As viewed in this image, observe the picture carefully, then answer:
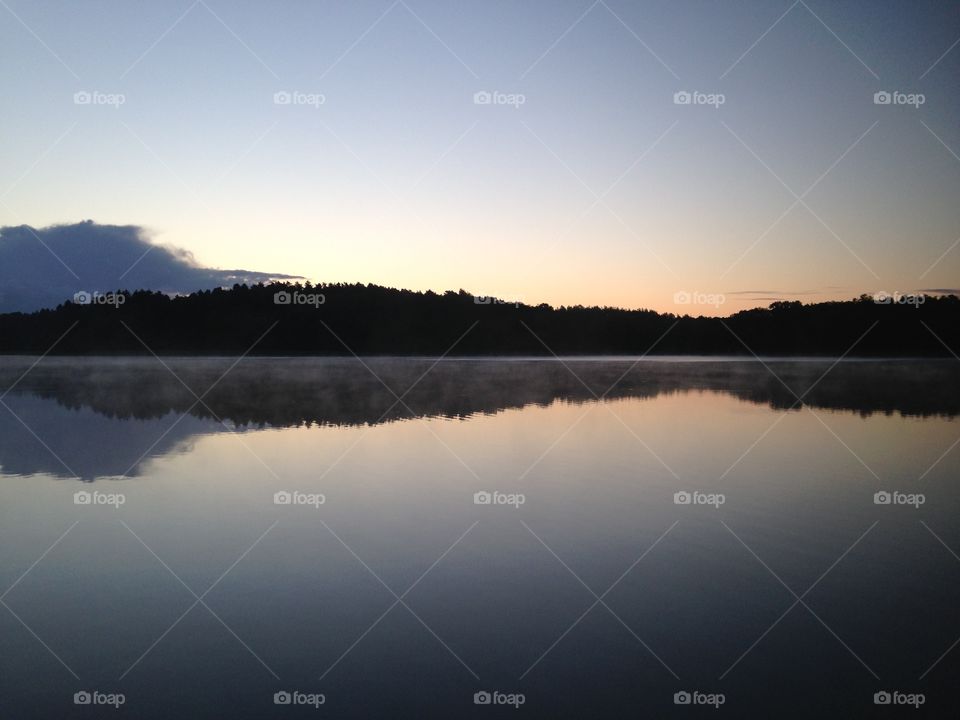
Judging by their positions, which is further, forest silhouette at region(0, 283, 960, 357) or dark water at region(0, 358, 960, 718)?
forest silhouette at region(0, 283, 960, 357)

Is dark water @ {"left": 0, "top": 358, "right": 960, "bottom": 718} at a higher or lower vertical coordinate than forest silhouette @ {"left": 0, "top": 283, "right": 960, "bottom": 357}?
lower

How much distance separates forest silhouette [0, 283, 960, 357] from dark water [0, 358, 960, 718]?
84558mm

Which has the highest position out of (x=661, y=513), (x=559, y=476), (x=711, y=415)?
(x=711, y=415)

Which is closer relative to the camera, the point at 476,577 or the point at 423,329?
the point at 476,577

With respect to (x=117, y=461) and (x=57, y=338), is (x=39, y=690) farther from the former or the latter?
(x=57, y=338)

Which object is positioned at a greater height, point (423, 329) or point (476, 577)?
point (423, 329)

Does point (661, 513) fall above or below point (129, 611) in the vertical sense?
above

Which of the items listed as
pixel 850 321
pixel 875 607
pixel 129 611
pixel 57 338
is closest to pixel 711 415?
pixel 875 607

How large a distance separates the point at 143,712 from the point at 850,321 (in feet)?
393

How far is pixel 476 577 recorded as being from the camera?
7.38m

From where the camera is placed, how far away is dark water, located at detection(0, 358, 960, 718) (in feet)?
17.2

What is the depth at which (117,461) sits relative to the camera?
1359 centimetres

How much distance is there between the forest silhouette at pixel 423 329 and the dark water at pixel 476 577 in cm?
8456

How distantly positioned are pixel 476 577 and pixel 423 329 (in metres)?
103
